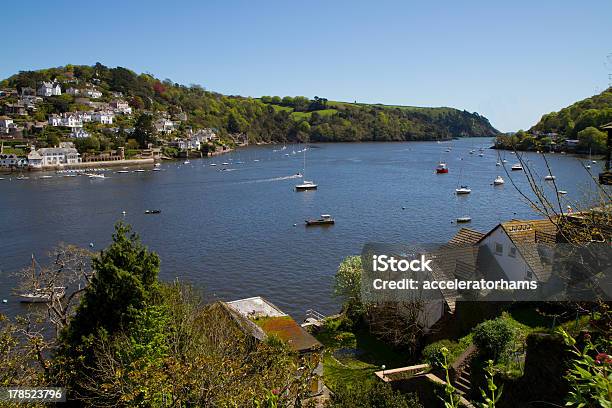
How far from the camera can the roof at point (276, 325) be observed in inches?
514

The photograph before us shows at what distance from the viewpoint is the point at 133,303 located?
11750 millimetres

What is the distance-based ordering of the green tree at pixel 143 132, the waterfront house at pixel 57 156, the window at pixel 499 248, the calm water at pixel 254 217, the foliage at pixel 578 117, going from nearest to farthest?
the window at pixel 499 248, the calm water at pixel 254 217, the waterfront house at pixel 57 156, the foliage at pixel 578 117, the green tree at pixel 143 132

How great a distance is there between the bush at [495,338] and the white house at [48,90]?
421 feet

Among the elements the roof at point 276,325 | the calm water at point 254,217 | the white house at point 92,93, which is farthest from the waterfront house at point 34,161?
the roof at point 276,325

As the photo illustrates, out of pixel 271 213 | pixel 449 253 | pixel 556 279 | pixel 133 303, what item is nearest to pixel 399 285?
pixel 449 253

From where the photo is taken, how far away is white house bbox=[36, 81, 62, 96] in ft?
387

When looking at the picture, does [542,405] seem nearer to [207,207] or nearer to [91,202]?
[207,207]

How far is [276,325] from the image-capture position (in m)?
14.6

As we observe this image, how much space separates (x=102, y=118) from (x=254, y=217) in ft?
271

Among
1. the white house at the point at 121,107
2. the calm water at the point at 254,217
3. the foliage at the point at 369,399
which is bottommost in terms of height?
the calm water at the point at 254,217

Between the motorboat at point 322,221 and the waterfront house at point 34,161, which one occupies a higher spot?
the waterfront house at point 34,161

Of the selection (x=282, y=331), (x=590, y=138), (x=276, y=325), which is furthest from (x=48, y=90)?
(x=282, y=331)

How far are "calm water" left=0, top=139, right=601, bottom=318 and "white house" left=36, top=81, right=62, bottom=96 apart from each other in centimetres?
5730

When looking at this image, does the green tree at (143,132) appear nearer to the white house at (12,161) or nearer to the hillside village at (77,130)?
the hillside village at (77,130)
